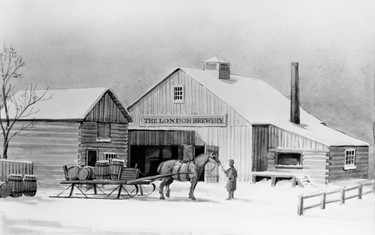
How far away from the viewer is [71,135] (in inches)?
453

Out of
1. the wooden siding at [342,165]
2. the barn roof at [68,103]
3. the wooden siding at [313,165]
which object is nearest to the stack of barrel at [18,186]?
the barn roof at [68,103]

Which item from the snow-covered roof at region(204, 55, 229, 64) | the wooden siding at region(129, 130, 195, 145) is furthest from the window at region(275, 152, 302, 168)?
the snow-covered roof at region(204, 55, 229, 64)

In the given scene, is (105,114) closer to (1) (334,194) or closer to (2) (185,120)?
(2) (185,120)

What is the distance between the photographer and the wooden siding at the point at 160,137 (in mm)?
11539

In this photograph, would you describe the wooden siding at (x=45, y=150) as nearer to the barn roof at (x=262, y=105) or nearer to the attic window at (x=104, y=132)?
the attic window at (x=104, y=132)

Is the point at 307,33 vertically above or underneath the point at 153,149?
above

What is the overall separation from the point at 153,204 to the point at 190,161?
82cm

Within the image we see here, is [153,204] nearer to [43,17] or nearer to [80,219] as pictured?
[80,219]

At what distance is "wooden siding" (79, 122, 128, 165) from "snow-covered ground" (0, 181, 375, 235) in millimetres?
774

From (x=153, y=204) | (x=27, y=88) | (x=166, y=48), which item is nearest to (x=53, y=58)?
(x=27, y=88)

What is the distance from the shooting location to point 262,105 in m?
11.4

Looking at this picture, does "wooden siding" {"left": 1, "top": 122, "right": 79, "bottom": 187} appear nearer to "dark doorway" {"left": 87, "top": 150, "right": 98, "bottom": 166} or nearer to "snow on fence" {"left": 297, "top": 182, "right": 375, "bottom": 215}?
"dark doorway" {"left": 87, "top": 150, "right": 98, "bottom": 166}

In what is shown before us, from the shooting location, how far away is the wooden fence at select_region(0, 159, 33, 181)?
10.6 meters

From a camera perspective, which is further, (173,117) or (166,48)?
(173,117)
